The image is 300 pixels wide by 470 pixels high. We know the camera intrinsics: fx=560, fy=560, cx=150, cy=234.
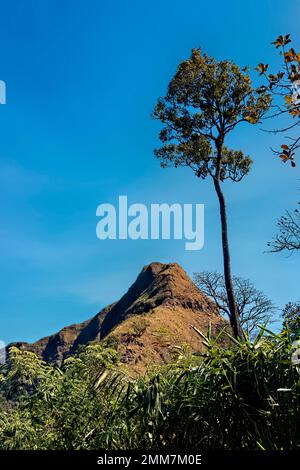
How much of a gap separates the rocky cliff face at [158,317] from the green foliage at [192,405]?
26.2 metres

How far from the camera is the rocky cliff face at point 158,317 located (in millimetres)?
60500

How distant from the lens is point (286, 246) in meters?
24.2

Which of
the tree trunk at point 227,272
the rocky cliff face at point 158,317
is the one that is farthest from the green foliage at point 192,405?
the rocky cliff face at point 158,317

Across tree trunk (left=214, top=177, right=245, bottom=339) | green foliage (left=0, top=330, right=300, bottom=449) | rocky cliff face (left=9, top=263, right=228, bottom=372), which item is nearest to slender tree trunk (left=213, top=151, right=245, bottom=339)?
tree trunk (left=214, top=177, right=245, bottom=339)

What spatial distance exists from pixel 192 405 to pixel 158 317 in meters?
70.0

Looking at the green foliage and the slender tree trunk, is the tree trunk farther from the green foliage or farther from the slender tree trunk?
the green foliage

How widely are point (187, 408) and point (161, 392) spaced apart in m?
0.42

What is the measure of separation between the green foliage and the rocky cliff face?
26.2m

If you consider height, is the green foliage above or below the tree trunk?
below

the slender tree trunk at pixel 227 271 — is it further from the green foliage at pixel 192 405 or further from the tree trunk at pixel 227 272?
the green foliage at pixel 192 405

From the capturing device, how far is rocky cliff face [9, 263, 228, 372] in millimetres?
60500

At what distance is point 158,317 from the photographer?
249ft
